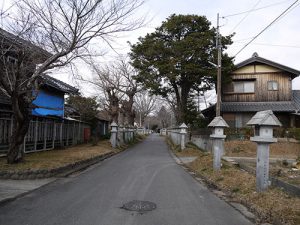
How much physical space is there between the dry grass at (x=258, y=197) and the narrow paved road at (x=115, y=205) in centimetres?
48

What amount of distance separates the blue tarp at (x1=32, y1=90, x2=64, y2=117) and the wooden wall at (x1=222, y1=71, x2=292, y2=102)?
16983 mm

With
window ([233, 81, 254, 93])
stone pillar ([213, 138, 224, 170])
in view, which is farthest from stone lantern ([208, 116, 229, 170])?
window ([233, 81, 254, 93])

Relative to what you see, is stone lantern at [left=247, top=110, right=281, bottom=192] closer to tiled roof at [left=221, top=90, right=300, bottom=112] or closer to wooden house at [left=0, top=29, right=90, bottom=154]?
wooden house at [left=0, top=29, right=90, bottom=154]

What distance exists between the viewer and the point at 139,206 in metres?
7.61

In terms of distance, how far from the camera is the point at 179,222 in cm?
638

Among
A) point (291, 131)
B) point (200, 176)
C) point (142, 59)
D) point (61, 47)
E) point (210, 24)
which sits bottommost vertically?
point (200, 176)

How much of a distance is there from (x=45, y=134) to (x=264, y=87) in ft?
71.4

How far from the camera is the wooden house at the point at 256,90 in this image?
31389 mm

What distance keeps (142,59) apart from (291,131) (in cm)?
1372

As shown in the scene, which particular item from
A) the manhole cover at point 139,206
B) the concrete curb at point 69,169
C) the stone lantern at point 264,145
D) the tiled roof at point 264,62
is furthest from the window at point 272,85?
the manhole cover at point 139,206

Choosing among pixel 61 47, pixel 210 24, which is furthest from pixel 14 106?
pixel 210 24

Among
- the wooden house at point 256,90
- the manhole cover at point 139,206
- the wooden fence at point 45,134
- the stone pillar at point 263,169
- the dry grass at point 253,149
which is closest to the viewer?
the manhole cover at point 139,206

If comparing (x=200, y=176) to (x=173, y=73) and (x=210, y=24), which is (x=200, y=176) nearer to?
(x=173, y=73)

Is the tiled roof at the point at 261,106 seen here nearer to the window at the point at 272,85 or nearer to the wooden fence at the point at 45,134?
the window at the point at 272,85
